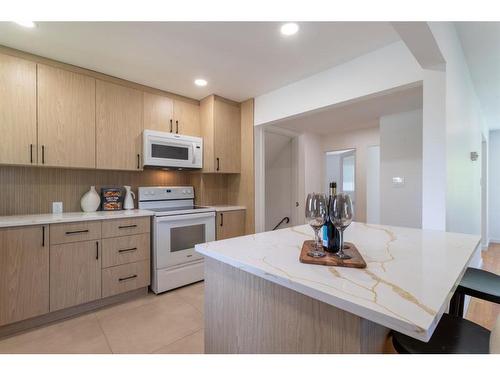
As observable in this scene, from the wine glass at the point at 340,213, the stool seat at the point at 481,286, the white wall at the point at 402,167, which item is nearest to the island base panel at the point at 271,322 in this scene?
the wine glass at the point at 340,213

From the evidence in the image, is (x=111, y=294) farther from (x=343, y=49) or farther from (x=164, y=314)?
(x=343, y=49)

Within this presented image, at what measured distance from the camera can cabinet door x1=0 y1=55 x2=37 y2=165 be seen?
192 cm

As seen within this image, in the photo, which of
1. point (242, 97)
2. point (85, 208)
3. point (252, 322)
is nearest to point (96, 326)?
point (85, 208)

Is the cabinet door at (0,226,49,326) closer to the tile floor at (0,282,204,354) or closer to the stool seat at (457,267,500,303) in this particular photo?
the tile floor at (0,282,204,354)

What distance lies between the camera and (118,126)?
251 cm

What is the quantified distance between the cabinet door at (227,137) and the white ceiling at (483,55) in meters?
2.33

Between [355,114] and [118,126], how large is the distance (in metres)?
3.11

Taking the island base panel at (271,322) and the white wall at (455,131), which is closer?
the island base panel at (271,322)

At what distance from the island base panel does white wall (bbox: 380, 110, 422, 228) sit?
303 cm

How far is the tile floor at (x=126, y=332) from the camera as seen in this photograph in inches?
64.6

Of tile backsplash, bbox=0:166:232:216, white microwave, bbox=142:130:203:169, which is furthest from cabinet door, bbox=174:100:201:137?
tile backsplash, bbox=0:166:232:216

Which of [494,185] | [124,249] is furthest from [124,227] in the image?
[494,185]

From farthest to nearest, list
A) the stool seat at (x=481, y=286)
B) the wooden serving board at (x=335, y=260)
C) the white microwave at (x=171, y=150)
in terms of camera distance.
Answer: the white microwave at (x=171, y=150) < the stool seat at (x=481, y=286) < the wooden serving board at (x=335, y=260)

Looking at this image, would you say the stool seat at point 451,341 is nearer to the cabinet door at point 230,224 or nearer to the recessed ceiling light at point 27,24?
the cabinet door at point 230,224
